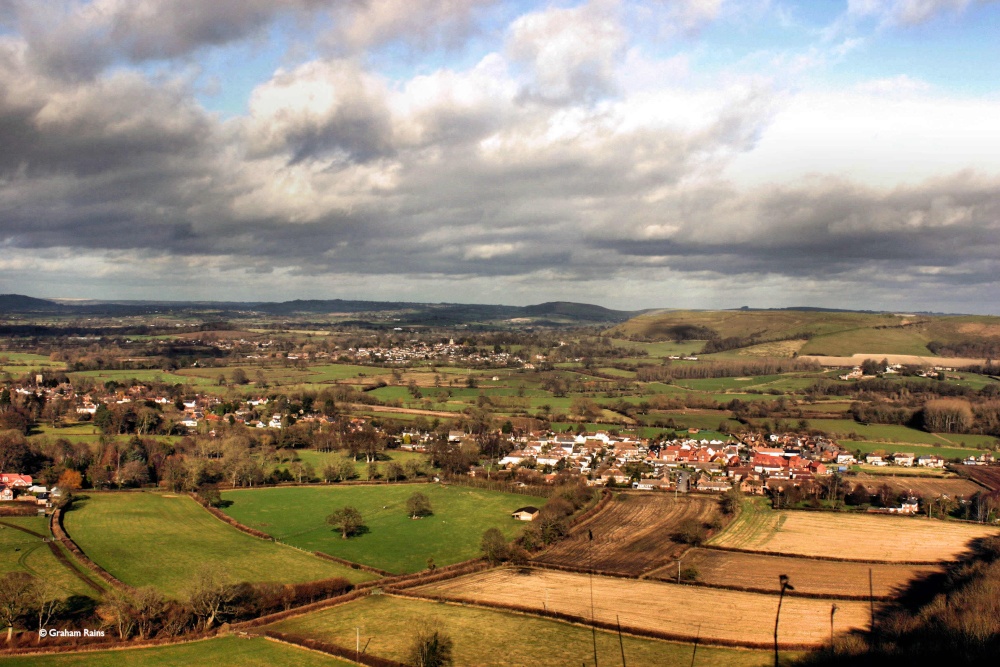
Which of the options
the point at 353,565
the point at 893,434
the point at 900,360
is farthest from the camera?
the point at 900,360

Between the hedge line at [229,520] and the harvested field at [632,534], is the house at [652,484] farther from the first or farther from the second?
the hedge line at [229,520]

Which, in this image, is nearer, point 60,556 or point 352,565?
point 60,556

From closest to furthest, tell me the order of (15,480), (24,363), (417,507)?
1. (417,507)
2. (15,480)
3. (24,363)

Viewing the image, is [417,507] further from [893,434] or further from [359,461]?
[893,434]

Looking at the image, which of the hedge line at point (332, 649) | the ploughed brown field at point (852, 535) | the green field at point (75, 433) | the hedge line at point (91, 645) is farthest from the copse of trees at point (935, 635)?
the green field at point (75, 433)

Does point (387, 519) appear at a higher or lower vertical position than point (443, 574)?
lower

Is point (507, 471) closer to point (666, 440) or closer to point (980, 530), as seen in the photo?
point (666, 440)

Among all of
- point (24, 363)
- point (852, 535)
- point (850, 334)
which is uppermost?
point (850, 334)

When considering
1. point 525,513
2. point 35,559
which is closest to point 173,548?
point 35,559
